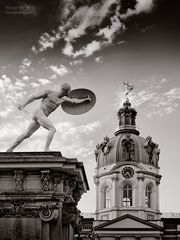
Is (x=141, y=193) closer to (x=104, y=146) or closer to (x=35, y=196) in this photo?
(x=104, y=146)

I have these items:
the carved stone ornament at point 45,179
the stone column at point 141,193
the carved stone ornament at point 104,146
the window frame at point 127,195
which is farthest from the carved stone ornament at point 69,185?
the carved stone ornament at point 104,146

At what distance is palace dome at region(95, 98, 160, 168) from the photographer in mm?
70375

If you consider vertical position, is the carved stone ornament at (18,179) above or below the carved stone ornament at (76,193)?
above

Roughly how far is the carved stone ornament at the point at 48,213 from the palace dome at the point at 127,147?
56182 millimetres

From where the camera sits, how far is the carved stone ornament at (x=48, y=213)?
44.4ft

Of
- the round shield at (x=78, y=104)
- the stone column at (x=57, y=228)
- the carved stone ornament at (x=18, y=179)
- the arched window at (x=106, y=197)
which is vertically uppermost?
the arched window at (x=106, y=197)

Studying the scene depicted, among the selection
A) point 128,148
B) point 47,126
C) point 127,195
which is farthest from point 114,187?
point 47,126

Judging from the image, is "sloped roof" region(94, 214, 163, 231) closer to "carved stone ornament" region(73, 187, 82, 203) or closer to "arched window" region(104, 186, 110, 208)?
"arched window" region(104, 186, 110, 208)

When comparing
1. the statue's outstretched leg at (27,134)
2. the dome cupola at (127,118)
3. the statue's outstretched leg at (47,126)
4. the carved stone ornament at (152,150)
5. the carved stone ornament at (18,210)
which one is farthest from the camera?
the dome cupola at (127,118)

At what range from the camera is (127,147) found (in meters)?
70.9

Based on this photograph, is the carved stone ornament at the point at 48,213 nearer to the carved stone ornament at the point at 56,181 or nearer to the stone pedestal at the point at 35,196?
the stone pedestal at the point at 35,196

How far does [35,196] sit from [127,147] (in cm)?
5749

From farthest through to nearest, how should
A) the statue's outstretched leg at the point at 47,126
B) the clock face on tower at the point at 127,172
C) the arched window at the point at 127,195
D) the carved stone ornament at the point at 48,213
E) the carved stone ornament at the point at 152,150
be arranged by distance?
the carved stone ornament at the point at 152,150
the arched window at the point at 127,195
the clock face on tower at the point at 127,172
the statue's outstretched leg at the point at 47,126
the carved stone ornament at the point at 48,213

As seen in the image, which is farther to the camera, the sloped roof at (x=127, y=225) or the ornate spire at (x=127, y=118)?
the ornate spire at (x=127, y=118)
